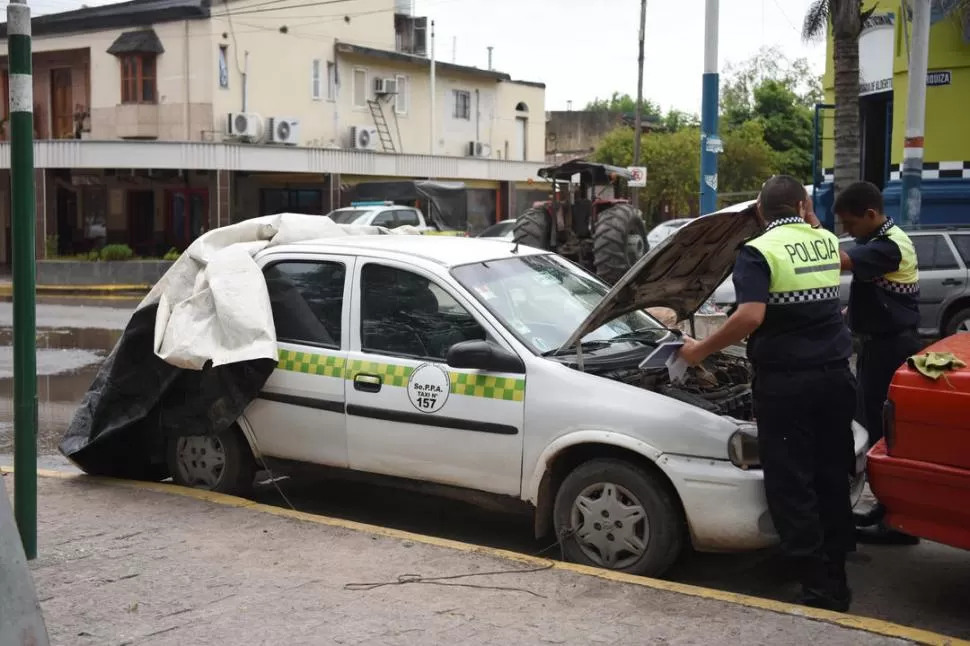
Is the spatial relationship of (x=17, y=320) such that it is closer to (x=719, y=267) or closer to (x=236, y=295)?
(x=236, y=295)

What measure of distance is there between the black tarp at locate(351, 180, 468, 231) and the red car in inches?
943

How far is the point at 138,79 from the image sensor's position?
32.2m

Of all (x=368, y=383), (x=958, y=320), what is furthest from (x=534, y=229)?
(x=368, y=383)

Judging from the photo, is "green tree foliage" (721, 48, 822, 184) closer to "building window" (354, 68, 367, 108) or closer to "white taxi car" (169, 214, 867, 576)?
"building window" (354, 68, 367, 108)

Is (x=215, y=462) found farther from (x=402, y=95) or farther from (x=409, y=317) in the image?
(x=402, y=95)

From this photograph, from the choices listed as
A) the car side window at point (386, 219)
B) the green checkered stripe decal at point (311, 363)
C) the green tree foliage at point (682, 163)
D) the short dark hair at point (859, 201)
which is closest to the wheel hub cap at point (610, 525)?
the green checkered stripe decal at point (311, 363)

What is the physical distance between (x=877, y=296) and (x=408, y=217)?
21334mm

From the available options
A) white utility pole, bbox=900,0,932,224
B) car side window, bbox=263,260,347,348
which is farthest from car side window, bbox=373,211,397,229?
car side window, bbox=263,260,347,348

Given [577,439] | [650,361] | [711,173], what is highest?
[711,173]

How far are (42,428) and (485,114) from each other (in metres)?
35.3

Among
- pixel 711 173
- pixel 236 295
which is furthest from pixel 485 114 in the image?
pixel 236 295

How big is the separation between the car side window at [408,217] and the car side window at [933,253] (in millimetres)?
15100

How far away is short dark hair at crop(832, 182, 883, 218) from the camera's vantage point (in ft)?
18.7

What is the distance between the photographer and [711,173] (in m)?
12.8
